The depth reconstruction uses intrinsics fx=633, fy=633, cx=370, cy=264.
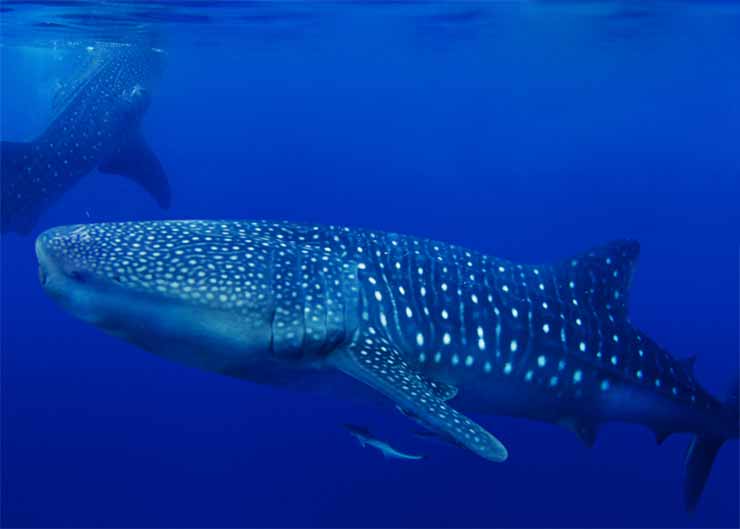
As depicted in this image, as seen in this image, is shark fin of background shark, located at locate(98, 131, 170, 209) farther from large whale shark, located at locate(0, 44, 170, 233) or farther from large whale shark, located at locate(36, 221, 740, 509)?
large whale shark, located at locate(36, 221, 740, 509)

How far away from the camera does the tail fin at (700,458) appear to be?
5793 millimetres

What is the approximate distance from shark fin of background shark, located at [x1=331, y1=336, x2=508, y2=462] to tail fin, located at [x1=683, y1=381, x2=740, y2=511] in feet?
9.88

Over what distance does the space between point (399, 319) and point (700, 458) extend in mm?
3366

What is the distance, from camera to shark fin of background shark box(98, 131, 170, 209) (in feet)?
40.6

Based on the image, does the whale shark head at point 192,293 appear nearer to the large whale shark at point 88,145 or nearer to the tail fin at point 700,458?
the tail fin at point 700,458

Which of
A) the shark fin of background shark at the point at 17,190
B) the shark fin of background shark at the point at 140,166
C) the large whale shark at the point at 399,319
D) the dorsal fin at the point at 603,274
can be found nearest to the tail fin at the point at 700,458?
the large whale shark at the point at 399,319

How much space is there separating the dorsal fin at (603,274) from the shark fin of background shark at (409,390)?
1.91 m

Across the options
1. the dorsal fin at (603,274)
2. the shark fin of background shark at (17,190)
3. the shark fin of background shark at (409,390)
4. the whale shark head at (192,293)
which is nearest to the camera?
the shark fin of background shark at (409,390)

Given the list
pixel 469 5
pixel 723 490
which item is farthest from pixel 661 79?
pixel 723 490

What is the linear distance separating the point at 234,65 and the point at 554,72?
54.7 feet

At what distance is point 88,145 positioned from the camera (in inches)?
426

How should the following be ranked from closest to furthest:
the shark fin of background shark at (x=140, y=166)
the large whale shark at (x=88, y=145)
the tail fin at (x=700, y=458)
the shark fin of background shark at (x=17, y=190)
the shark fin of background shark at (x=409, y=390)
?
the shark fin of background shark at (x=409, y=390)
the tail fin at (x=700, y=458)
the shark fin of background shark at (x=17, y=190)
the large whale shark at (x=88, y=145)
the shark fin of background shark at (x=140, y=166)

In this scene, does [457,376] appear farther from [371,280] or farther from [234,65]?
[234,65]

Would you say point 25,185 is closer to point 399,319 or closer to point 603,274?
point 399,319
